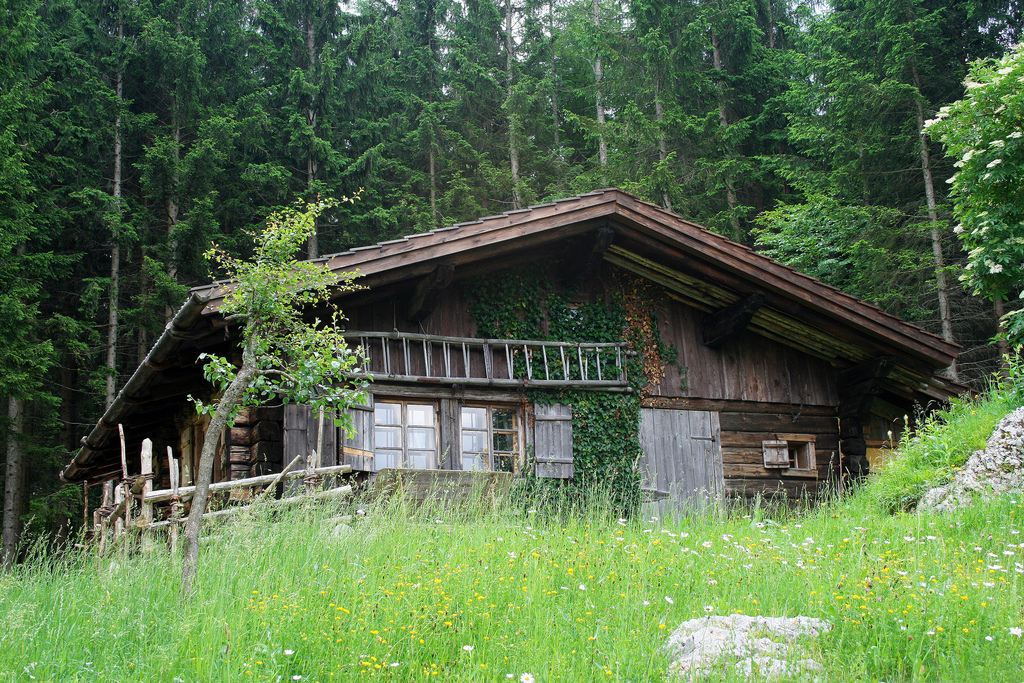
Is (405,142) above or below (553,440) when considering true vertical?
above

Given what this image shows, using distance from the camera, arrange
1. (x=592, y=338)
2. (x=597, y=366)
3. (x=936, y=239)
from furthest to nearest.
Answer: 1. (x=936, y=239)
2. (x=592, y=338)
3. (x=597, y=366)

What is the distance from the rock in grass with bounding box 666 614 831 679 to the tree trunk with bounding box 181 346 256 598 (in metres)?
3.12

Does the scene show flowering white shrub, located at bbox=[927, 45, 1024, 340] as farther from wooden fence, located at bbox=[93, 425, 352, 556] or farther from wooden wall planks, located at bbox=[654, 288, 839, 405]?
wooden fence, located at bbox=[93, 425, 352, 556]

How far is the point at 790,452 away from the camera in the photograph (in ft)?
43.1

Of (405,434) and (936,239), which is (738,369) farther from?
(936,239)

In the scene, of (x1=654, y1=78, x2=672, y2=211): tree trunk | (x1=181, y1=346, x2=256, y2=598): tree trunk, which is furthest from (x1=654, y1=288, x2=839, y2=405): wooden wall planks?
(x1=654, y1=78, x2=672, y2=211): tree trunk

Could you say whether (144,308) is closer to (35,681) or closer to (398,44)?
(398,44)

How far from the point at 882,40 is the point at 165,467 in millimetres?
17085

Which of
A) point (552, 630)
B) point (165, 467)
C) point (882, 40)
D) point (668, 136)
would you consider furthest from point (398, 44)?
point (552, 630)

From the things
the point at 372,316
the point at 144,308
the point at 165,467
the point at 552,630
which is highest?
the point at 144,308

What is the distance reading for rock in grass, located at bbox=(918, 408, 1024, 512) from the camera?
7.79 meters

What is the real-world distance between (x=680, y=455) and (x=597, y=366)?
1.83 metres

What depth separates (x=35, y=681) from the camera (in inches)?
163

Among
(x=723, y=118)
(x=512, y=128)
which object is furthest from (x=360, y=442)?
(x=723, y=118)
